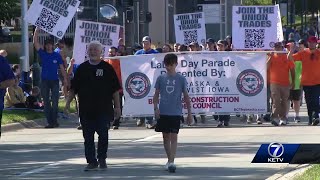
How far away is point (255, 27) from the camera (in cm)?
2666

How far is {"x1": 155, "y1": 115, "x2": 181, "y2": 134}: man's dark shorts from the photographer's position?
14367 millimetres

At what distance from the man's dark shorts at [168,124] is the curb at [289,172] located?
161cm

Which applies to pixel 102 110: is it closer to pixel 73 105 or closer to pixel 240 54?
pixel 240 54

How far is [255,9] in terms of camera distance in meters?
26.6

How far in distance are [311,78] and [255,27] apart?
14.8 feet

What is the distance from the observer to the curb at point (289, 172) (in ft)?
43.4

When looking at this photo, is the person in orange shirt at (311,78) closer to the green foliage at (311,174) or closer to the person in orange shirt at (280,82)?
the person in orange shirt at (280,82)

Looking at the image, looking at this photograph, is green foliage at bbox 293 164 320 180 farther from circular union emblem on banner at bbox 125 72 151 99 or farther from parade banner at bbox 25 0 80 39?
parade banner at bbox 25 0 80 39

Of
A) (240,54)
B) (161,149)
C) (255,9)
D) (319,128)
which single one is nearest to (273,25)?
(255,9)

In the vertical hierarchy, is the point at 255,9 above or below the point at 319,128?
above

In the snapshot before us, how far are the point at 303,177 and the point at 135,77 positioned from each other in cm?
1113

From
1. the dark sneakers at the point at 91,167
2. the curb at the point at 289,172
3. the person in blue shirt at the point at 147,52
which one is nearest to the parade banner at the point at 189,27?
the person in blue shirt at the point at 147,52

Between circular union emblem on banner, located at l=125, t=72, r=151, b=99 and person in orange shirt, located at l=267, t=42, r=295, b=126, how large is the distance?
114 inches

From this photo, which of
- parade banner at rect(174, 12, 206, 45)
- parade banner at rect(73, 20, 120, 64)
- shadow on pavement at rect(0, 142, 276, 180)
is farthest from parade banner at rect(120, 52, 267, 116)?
parade banner at rect(174, 12, 206, 45)
